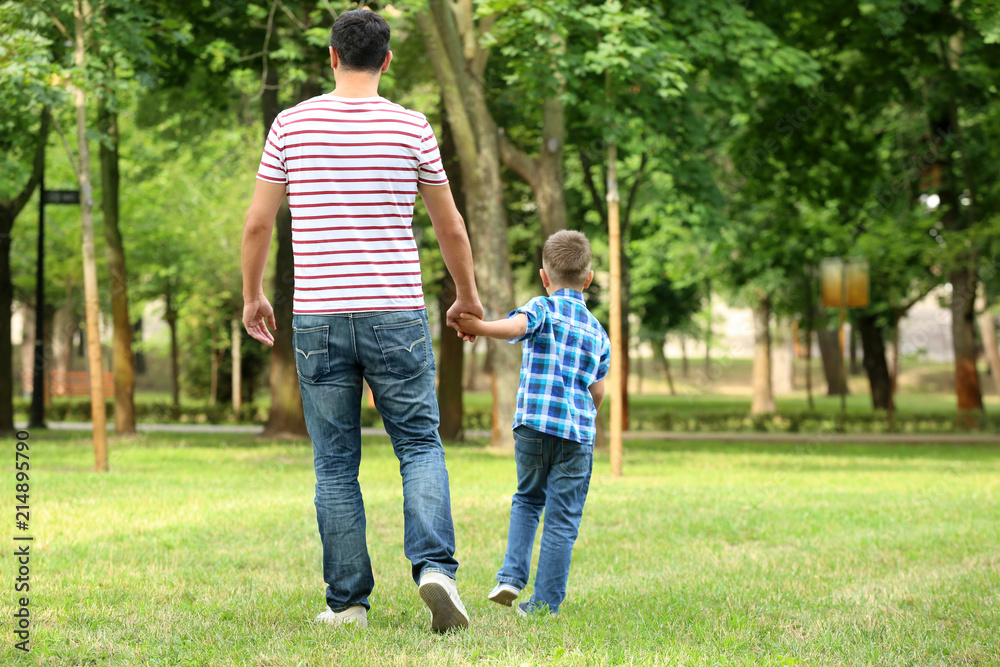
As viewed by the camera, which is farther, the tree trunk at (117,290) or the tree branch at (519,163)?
the tree trunk at (117,290)

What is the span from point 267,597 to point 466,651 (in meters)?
1.52

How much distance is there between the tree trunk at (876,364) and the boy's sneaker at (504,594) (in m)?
27.5

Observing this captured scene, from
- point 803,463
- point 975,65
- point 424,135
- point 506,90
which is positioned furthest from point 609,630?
point 975,65

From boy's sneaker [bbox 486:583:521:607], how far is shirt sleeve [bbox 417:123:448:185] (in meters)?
1.74

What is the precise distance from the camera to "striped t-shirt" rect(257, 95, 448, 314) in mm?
3764

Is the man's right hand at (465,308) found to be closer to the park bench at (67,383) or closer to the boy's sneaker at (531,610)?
the boy's sneaker at (531,610)

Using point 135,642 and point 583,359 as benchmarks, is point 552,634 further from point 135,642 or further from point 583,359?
point 135,642

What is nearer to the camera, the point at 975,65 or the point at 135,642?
the point at 135,642

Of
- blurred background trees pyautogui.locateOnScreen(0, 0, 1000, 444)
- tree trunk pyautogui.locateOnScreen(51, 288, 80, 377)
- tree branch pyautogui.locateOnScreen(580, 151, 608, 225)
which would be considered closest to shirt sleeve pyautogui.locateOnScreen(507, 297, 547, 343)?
blurred background trees pyautogui.locateOnScreen(0, 0, 1000, 444)

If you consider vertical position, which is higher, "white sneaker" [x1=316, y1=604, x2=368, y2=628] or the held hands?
the held hands

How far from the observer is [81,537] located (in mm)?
6766

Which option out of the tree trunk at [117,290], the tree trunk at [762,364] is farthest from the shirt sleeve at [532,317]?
the tree trunk at [762,364]

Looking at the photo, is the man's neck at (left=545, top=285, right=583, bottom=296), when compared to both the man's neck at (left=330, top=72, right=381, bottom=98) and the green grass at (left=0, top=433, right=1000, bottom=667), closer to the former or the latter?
the man's neck at (left=330, top=72, right=381, bottom=98)

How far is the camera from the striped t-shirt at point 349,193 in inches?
148
